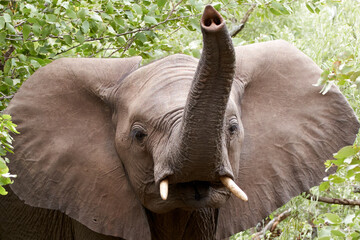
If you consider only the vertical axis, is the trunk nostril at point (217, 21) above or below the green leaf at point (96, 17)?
above

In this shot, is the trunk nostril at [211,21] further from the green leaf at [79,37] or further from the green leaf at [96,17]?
the green leaf at [79,37]

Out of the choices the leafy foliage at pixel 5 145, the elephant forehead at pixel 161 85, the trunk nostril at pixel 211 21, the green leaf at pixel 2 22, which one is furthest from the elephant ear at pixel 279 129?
the trunk nostril at pixel 211 21

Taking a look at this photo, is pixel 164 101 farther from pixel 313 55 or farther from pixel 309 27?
pixel 309 27

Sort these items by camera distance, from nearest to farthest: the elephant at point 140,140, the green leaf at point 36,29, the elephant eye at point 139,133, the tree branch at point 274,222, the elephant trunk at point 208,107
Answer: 1. the elephant trunk at point 208,107
2. the elephant eye at point 139,133
3. the elephant at point 140,140
4. the green leaf at point 36,29
5. the tree branch at point 274,222

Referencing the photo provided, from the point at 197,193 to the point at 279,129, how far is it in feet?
3.08

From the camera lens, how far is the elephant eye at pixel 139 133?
453 centimetres

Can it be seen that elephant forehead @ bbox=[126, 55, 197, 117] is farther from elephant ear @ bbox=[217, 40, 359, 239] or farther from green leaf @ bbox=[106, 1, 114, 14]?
green leaf @ bbox=[106, 1, 114, 14]

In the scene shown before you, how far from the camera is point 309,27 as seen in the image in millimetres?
9422

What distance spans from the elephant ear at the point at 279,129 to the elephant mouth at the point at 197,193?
2.14ft

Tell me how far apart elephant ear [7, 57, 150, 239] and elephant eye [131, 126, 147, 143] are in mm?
341

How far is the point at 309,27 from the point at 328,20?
5.54 feet

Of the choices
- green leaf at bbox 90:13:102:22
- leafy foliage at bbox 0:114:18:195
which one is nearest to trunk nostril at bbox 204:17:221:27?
leafy foliage at bbox 0:114:18:195

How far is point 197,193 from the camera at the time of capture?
14.1 feet

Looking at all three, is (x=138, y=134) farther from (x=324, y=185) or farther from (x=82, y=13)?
(x=82, y=13)
